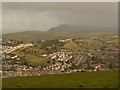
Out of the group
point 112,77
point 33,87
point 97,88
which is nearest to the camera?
point 97,88

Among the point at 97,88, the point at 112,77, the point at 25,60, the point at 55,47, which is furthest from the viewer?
the point at 55,47

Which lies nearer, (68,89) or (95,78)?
(68,89)

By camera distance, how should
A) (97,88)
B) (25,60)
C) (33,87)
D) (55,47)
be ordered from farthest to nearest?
(55,47)
(25,60)
(33,87)
(97,88)

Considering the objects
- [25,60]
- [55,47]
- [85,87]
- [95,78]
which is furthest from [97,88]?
[55,47]

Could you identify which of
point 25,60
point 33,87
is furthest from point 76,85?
point 25,60

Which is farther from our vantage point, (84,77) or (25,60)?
(25,60)

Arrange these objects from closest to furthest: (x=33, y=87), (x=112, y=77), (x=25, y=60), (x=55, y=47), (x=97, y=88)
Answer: (x=97, y=88) → (x=33, y=87) → (x=112, y=77) → (x=25, y=60) → (x=55, y=47)

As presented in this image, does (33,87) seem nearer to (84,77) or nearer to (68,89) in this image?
(68,89)

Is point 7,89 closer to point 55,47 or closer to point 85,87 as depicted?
point 85,87
